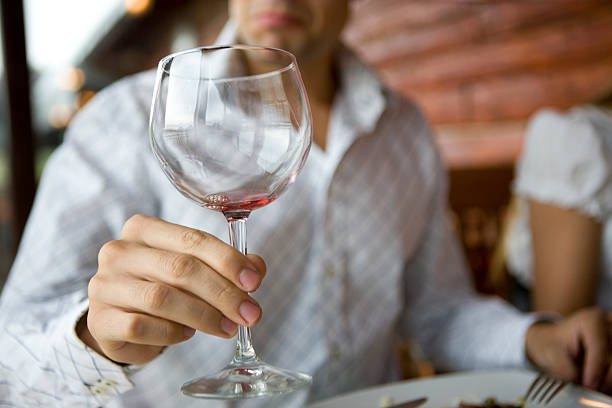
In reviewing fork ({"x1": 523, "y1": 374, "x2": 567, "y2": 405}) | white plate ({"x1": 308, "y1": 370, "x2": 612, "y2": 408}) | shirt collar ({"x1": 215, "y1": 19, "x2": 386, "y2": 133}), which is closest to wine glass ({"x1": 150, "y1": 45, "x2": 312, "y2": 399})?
white plate ({"x1": 308, "y1": 370, "x2": 612, "y2": 408})

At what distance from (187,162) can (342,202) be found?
0.55 m

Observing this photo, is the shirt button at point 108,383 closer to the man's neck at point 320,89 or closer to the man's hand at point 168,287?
the man's hand at point 168,287

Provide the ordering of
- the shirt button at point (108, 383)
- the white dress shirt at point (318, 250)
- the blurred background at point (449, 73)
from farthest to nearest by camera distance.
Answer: the blurred background at point (449, 73)
the white dress shirt at point (318, 250)
the shirt button at point (108, 383)

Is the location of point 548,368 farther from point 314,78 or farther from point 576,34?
point 576,34

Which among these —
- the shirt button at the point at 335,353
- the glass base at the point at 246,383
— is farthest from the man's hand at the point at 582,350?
the glass base at the point at 246,383

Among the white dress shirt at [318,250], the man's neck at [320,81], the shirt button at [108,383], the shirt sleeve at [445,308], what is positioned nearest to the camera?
the shirt button at [108,383]

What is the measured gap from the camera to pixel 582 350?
0.71 meters

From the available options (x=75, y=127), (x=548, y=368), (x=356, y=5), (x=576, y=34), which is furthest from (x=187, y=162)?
(x=356, y=5)

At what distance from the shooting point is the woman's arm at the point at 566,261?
44.4 inches

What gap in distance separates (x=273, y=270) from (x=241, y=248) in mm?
457

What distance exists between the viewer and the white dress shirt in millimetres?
713

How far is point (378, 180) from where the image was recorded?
1.01 metres

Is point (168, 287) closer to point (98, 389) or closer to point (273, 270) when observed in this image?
point (98, 389)

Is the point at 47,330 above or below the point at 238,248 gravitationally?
below
